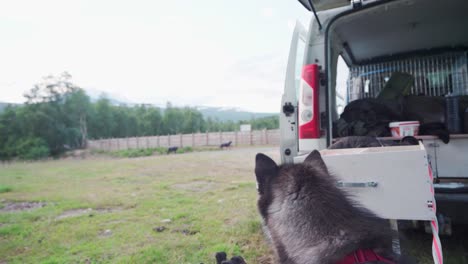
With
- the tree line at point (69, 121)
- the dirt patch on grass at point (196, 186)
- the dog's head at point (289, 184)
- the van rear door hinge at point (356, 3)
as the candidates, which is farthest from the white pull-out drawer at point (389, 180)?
the tree line at point (69, 121)

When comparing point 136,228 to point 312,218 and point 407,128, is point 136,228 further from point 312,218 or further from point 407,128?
point 407,128

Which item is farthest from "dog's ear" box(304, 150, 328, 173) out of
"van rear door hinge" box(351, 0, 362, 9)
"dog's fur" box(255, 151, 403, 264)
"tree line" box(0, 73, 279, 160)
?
"tree line" box(0, 73, 279, 160)

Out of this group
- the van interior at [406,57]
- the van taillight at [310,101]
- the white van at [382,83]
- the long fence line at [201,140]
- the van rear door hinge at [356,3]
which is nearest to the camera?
the white van at [382,83]

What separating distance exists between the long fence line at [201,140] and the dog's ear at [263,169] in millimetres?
25087

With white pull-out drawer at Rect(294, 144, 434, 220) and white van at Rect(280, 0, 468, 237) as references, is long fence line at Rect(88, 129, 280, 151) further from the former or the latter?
white pull-out drawer at Rect(294, 144, 434, 220)

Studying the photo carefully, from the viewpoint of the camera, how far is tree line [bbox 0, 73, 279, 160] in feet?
69.2

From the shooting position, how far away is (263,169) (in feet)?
4.72

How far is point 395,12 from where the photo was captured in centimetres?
299

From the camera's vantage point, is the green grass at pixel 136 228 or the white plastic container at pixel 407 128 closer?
the white plastic container at pixel 407 128

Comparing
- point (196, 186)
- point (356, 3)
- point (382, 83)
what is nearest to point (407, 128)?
point (356, 3)

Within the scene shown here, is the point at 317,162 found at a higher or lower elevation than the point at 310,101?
lower

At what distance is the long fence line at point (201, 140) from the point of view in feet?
89.1

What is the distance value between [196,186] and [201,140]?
22424mm

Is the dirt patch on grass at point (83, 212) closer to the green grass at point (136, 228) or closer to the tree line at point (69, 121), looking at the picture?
the green grass at point (136, 228)
